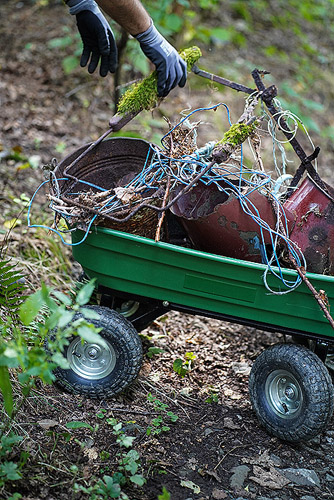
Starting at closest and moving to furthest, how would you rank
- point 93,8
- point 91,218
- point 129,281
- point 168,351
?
point 91,218, point 129,281, point 93,8, point 168,351

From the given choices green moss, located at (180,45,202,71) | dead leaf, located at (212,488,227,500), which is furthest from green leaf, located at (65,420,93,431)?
green moss, located at (180,45,202,71)

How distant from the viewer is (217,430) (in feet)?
8.93

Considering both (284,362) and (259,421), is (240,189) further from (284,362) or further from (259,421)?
(259,421)

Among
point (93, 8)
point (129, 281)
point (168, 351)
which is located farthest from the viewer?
point (168, 351)

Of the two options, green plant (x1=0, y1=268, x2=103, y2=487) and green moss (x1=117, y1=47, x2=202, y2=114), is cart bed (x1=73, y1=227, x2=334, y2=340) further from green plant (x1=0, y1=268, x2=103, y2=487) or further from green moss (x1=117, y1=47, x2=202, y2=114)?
green moss (x1=117, y1=47, x2=202, y2=114)

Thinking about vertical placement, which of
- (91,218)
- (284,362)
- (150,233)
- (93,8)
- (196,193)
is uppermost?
(93,8)

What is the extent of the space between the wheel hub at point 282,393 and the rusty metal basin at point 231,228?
58 centimetres

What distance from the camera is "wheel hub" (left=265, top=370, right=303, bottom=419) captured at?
2662mm

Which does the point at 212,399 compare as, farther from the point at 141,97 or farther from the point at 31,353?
the point at 141,97

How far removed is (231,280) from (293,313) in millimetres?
337

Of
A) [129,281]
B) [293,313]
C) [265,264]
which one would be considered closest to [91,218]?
[129,281]

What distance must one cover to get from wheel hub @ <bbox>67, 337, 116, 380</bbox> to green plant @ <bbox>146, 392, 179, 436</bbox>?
29 centimetres

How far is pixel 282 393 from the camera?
2.72m

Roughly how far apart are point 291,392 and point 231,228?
2.77 feet
